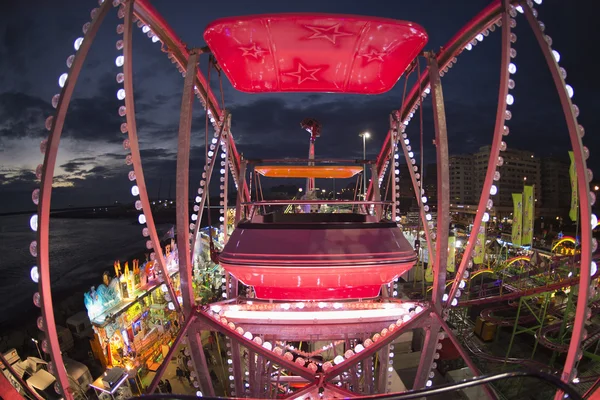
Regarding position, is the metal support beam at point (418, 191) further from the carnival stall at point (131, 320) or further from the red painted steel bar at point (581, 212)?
the carnival stall at point (131, 320)

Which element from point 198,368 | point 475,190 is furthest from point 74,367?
point 475,190

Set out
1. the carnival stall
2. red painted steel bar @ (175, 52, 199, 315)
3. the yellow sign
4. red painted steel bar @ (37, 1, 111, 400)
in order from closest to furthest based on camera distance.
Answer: red painted steel bar @ (37, 1, 111, 400) < red painted steel bar @ (175, 52, 199, 315) < the carnival stall < the yellow sign

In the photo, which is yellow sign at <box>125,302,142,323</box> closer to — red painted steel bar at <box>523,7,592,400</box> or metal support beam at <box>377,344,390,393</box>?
metal support beam at <box>377,344,390,393</box>

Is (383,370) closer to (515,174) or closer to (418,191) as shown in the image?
(418,191)

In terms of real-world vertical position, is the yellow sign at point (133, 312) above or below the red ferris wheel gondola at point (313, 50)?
below

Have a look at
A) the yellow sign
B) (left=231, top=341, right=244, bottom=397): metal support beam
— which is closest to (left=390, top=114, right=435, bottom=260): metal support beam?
(left=231, top=341, right=244, bottom=397): metal support beam

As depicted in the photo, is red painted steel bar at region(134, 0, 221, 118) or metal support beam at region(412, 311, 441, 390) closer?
red painted steel bar at region(134, 0, 221, 118)

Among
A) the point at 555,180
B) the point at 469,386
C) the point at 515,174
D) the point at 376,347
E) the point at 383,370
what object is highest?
the point at 515,174

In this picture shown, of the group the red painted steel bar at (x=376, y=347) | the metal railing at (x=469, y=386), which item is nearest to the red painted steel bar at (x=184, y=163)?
the metal railing at (x=469, y=386)

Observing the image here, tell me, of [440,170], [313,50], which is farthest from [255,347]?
[313,50]

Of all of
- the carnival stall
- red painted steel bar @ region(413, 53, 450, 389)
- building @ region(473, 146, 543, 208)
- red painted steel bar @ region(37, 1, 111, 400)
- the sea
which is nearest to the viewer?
red painted steel bar @ region(37, 1, 111, 400)

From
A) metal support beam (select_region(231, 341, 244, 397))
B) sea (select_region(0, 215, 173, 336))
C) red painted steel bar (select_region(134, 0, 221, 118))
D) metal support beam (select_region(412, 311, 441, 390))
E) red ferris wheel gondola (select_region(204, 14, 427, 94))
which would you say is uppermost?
red painted steel bar (select_region(134, 0, 221, 118))

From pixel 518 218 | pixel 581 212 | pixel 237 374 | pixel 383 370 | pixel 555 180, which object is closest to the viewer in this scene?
pixel 581 212

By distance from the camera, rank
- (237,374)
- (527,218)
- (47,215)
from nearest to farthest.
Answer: (47,215), (237,374), (527,218)
